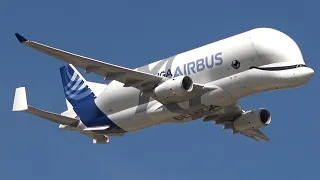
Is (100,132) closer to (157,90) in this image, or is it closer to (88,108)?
(88,108)

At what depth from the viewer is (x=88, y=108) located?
79625 millimetres

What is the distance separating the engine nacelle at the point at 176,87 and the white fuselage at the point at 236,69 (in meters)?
1.49

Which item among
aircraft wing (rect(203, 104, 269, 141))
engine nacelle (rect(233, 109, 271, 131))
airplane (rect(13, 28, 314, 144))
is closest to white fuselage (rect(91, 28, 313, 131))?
airplane (rect(13, 28, 314, 144))

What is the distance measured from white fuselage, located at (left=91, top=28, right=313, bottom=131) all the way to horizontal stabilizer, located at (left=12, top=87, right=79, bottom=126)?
829 centimetres

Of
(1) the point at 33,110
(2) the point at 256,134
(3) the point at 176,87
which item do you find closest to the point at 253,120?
(2) the point at 256,134

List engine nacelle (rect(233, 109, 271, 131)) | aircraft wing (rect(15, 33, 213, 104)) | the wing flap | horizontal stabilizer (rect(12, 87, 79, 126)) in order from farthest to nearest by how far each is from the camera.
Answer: engine nacelle (rect(233, 109, 271, 131)) < horizontal stabilizer (rect(12, 87, 79, 126)) < aircraft wing (rect(15, 33, 213, 104)) < the wing flap

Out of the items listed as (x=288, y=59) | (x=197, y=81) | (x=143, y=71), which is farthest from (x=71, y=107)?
(x=288, y=59)

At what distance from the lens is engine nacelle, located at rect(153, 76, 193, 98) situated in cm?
7000

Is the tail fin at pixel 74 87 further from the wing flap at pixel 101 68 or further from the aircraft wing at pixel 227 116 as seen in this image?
the aircraft wing at pixel 227 116

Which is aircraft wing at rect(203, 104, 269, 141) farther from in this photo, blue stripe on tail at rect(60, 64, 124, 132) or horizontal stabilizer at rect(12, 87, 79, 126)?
horizontal stabilizer at rect(12, 87, 79, 126)

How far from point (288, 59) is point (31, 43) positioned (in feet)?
54.8

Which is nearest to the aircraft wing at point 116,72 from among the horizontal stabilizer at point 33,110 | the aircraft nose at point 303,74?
the aircraft nose at point 303,74

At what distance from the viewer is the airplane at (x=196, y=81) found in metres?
70.2

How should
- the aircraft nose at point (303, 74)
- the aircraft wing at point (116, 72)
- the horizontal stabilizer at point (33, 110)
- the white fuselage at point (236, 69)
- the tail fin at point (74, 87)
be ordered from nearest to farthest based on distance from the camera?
the aircraft wing at point (116, 72) → the aircraft nose at point (303, 74) → the white fuselage at point (236, 69) → the horizontal stabilizer at point (33, 110) → the tail fin at point (74, 87)
